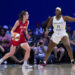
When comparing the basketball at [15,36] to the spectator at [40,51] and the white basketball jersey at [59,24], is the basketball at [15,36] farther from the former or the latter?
the spectator at [40,51]

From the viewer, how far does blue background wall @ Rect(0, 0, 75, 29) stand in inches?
468

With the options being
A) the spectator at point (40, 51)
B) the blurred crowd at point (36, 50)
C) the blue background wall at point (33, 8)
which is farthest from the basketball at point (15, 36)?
the blue background wall at point (33, 8)

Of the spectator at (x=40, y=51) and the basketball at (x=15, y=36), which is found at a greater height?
the basketball at (x=15, y=36)

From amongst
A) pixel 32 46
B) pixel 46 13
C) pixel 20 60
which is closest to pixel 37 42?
pixel 32 46

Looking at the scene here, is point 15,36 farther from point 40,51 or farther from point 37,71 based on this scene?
point 40,51

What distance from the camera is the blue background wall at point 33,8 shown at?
11.9 metres

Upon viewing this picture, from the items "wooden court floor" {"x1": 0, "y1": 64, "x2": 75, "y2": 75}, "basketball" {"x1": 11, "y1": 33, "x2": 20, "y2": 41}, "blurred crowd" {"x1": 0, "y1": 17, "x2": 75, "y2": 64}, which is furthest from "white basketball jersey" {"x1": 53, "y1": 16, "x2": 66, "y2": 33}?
"blurred crowd" {"x1": 0, "y1": 17, "x2": 75, "y2": 64}

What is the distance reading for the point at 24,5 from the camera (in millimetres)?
12180

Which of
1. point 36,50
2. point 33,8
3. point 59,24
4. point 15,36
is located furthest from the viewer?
point 33,8

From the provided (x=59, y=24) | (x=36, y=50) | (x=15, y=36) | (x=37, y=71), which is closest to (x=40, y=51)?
(x=36, y=50)

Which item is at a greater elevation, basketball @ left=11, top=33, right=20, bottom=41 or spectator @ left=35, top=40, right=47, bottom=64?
basketball @ left=11, top=33, right=20, bottom=41

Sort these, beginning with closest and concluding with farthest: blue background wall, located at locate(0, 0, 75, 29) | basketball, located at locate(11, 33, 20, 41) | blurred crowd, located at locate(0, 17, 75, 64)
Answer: basketball, located at locate(11, 33, 20, 41) → blurred crowd, located at locate(0, 17, 75, 64) → blue background wall, located at locate(0, 0, 75, 29)

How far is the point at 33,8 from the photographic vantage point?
12.2 metres

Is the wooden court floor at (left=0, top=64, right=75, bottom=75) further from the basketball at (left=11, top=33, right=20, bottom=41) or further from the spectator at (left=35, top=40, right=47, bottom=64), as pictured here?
the spectator at (left=35, top=40, right=47, bottom=64)
